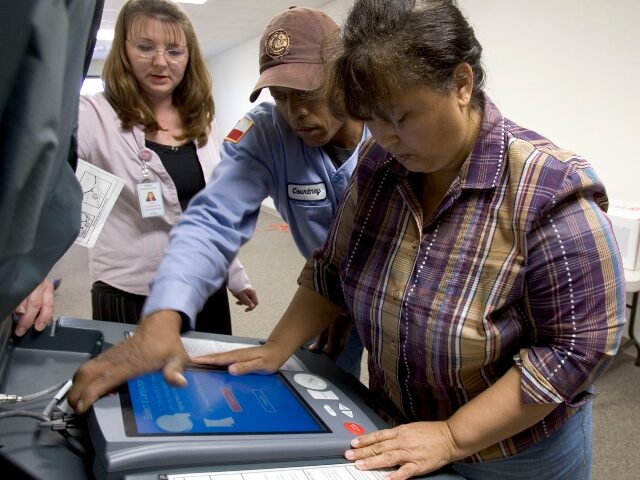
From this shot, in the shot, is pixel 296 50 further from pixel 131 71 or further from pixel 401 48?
pixel 131 71

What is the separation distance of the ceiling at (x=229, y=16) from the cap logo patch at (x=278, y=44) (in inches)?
170

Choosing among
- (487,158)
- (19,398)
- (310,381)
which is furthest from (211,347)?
(487,158)

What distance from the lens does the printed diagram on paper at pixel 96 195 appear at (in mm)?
1156

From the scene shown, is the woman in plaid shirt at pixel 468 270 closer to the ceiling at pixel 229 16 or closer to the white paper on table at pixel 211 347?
the white paper on table at pixel 211 347

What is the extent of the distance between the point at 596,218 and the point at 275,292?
333 cm

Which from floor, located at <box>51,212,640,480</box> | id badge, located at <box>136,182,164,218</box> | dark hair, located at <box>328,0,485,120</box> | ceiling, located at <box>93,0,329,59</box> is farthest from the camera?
ceiling, located at <box>93,0,329,59</box>

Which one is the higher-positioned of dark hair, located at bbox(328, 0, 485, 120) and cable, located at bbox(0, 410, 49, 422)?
dark hair, located at bbox(328, 0, 485, 120)

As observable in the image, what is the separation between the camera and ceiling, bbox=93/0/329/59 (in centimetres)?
562

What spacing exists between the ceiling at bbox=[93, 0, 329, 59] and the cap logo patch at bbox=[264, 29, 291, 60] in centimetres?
432

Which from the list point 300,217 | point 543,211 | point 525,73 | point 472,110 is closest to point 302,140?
point 300,217

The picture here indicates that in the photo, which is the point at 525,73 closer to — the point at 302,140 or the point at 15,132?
the point at 302,140

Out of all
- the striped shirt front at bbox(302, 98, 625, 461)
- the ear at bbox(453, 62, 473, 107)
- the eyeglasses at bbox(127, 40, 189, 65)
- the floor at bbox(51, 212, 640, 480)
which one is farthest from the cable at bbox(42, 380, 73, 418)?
A: the floor at bbox(51, 212, 640, 480)

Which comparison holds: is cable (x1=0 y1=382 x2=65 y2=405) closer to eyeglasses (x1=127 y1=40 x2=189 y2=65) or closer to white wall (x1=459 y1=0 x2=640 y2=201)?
eyeglasses (x1=127 y1=40 x2=189 y2=65)

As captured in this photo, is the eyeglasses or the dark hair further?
the eyeglasses
